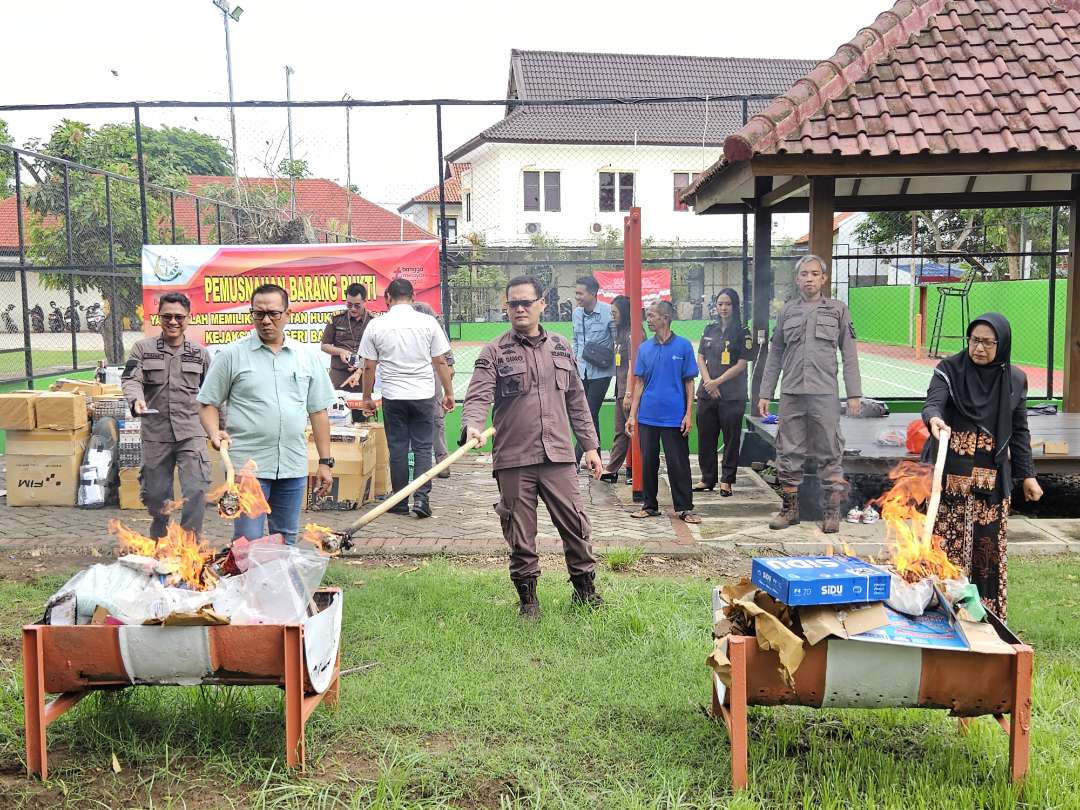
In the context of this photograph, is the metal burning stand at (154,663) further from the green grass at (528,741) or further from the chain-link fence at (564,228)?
A: the chain-link fence at (564,228)

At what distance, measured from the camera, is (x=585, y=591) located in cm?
591

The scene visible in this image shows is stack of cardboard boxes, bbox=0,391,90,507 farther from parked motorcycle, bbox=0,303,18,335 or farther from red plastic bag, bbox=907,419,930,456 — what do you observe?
red plastic bag, bbox=907,419,930,456

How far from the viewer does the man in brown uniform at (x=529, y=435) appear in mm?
5676

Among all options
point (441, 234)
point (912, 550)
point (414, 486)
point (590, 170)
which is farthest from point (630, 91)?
point (912, 550)

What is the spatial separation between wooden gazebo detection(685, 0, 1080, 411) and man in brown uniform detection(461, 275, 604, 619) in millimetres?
3147

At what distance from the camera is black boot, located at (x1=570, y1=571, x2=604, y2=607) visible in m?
5.88

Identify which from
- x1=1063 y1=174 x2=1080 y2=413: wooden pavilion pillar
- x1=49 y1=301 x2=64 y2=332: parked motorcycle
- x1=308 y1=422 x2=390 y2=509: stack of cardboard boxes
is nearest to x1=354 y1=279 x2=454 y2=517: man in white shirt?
x1=308 y1=422 x2=390 y2=509: stack of cardboard boxes

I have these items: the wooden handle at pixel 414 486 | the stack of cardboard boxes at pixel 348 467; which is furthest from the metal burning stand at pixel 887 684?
the stack of cardboard boxes at pixel 348 467

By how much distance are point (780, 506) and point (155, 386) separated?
217 inches

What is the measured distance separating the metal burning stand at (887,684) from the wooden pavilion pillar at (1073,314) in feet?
24.9

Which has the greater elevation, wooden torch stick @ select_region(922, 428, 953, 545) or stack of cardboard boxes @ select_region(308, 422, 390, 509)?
wooden torch stick @ select_region(922, 428, 953, 545)

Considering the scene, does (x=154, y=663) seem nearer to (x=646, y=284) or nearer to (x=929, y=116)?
(x=929, y=116)

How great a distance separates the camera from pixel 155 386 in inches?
260

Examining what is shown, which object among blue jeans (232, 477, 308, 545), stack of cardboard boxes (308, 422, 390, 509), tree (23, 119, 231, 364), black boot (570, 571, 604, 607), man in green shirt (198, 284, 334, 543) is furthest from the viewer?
tree (23, 119, 231, 364)
